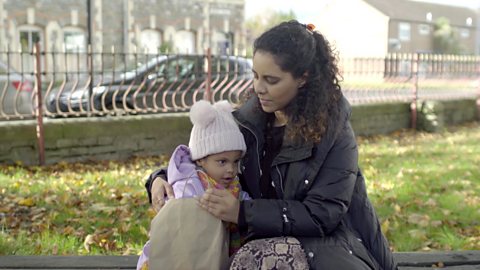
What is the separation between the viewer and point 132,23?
63.2 feet

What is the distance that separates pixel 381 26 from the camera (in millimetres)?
39844

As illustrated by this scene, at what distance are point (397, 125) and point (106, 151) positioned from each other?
6133 mm

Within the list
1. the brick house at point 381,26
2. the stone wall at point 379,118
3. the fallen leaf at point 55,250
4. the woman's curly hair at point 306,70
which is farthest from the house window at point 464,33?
the woman's curly hair at point 306,70

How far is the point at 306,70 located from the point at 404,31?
42761 mm

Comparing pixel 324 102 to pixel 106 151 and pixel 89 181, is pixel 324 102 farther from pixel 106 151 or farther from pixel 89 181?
pixel 106 151

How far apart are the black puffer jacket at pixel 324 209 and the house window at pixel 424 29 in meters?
45.1

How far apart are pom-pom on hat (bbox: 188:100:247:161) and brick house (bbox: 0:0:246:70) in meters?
15.6

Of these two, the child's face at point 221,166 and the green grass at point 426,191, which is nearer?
the child's face at point 221,166

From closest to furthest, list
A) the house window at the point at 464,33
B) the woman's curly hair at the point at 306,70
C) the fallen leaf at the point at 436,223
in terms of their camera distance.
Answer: the woman's curly hair at the point at 306,70 → the fallen leaf at the point at 436,223 → the house window at the point at 464,33

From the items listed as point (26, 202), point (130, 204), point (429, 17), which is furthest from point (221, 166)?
point (429, 17)

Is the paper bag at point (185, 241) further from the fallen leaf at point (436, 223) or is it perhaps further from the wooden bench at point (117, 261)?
the fallen leaf at point (436, 223)

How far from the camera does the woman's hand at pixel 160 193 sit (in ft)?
6.91

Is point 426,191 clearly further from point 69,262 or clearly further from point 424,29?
point 424,29

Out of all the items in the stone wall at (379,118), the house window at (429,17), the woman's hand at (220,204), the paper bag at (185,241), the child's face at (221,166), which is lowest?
the stone wall at (379,118)
